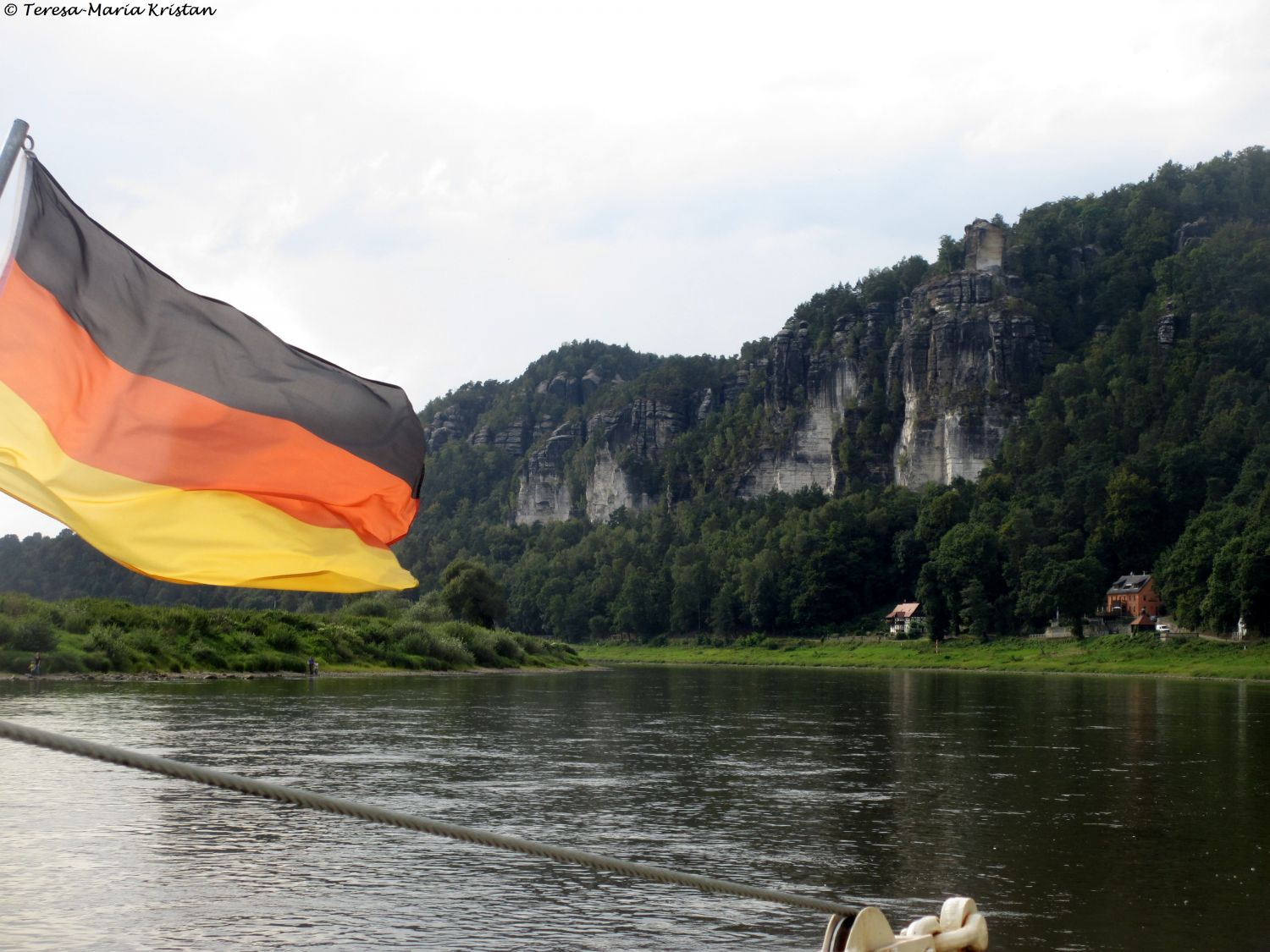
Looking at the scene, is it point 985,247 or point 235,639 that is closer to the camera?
point 235,639

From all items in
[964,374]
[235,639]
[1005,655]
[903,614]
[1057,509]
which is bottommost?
[1005,655]

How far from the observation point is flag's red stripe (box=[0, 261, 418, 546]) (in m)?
6.81

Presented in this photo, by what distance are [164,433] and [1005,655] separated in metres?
98.0

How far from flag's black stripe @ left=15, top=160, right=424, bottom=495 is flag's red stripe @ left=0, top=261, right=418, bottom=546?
8 centimetres

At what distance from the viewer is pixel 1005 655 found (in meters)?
98.9

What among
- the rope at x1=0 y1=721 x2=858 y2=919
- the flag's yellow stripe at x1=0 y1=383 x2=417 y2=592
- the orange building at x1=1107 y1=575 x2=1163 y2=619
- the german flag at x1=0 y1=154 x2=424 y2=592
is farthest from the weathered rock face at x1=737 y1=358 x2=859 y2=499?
the rope at x1=0 y1=721 x2=858 y2=919

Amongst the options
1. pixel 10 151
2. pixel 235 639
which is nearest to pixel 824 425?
pixel 235 639

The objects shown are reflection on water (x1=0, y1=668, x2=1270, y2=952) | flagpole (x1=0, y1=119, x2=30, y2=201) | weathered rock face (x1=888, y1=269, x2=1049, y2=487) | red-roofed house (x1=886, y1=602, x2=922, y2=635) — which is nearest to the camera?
flagpole (x1=0, y1=119, x2=30, y2=201)

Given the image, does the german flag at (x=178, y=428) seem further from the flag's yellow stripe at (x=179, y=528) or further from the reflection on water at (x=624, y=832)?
the reflection on water at (x=624, y=832)

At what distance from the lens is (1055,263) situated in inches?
7554

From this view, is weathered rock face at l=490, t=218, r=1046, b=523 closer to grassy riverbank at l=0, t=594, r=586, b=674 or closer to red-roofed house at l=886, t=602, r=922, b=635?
red-roofed house at l=886, t=602, r=922, b=635

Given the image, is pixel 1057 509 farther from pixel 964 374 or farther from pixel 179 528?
pixel 179 528

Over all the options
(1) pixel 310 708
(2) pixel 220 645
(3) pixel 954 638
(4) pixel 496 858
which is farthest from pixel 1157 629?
(4) pixel 496 858

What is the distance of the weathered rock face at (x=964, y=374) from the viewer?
166250mm
